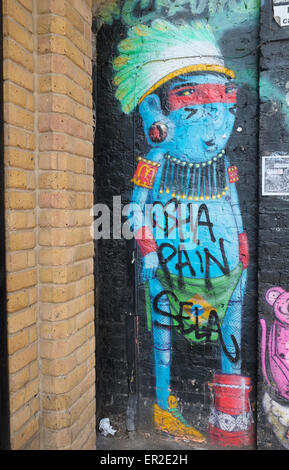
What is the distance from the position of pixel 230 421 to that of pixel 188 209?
68.0 inches

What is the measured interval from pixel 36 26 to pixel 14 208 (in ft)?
3.54

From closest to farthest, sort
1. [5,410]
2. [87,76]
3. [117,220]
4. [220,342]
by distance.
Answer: [5,410] → [87,76] → [220,342] → [117,220]

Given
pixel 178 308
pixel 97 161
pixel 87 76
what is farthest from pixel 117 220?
pixel 87 76

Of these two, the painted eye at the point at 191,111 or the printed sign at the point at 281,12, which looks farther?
the painted eye at the point at 191,111

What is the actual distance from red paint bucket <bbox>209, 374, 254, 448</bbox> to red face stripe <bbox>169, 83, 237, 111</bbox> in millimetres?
2196

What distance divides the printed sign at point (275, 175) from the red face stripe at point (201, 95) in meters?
0.57

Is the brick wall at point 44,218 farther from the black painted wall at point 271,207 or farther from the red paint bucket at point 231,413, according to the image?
the black painted wall at point 271,207

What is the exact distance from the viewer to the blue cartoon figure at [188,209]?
2748mm

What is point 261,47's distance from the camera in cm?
256

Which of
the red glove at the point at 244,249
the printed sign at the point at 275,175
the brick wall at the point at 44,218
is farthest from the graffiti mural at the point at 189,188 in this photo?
the brick wall at the point at 44,218

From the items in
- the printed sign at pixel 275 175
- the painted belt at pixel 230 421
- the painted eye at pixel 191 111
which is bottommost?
the painted belt at pixel 230 421

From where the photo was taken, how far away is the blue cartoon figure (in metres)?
2.75

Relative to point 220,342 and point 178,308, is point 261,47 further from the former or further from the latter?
point 220,342

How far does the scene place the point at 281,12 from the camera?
2.51 meters
